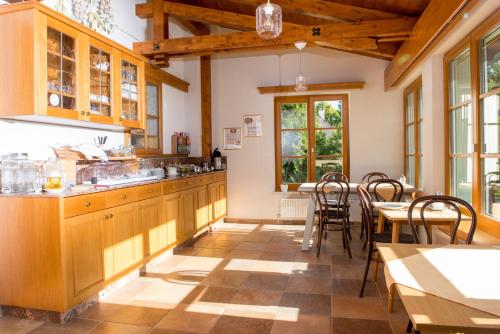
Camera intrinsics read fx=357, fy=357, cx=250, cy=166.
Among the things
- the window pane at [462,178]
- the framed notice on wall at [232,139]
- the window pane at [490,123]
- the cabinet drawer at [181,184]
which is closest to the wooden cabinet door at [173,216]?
the cabinet drawer at [181,184]

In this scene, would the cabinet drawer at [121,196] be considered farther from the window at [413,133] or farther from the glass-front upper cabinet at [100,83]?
the window at [413,133]

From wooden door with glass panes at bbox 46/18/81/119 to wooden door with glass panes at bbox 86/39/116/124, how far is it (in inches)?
5.6

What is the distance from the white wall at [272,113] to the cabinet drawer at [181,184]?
1350 millimetres

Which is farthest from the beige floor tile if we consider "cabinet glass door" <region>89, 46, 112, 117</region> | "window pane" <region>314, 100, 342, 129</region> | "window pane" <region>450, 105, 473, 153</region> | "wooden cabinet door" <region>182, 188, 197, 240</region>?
"window pane" <region>314, 100, 342, 129</region>

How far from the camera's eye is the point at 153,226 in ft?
12.1

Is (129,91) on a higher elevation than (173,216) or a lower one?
higher

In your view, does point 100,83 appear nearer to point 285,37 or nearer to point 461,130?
point 285,37

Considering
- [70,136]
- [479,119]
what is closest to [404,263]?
[479,119]

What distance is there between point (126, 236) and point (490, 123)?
3111 millimetres

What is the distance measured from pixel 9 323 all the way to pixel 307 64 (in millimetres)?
5093

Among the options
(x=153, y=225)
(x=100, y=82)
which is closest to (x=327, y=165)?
(x=153, y=225)

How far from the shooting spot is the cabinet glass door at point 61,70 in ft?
9.31

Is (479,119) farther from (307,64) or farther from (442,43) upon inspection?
(307,64)

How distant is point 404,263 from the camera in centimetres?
152
